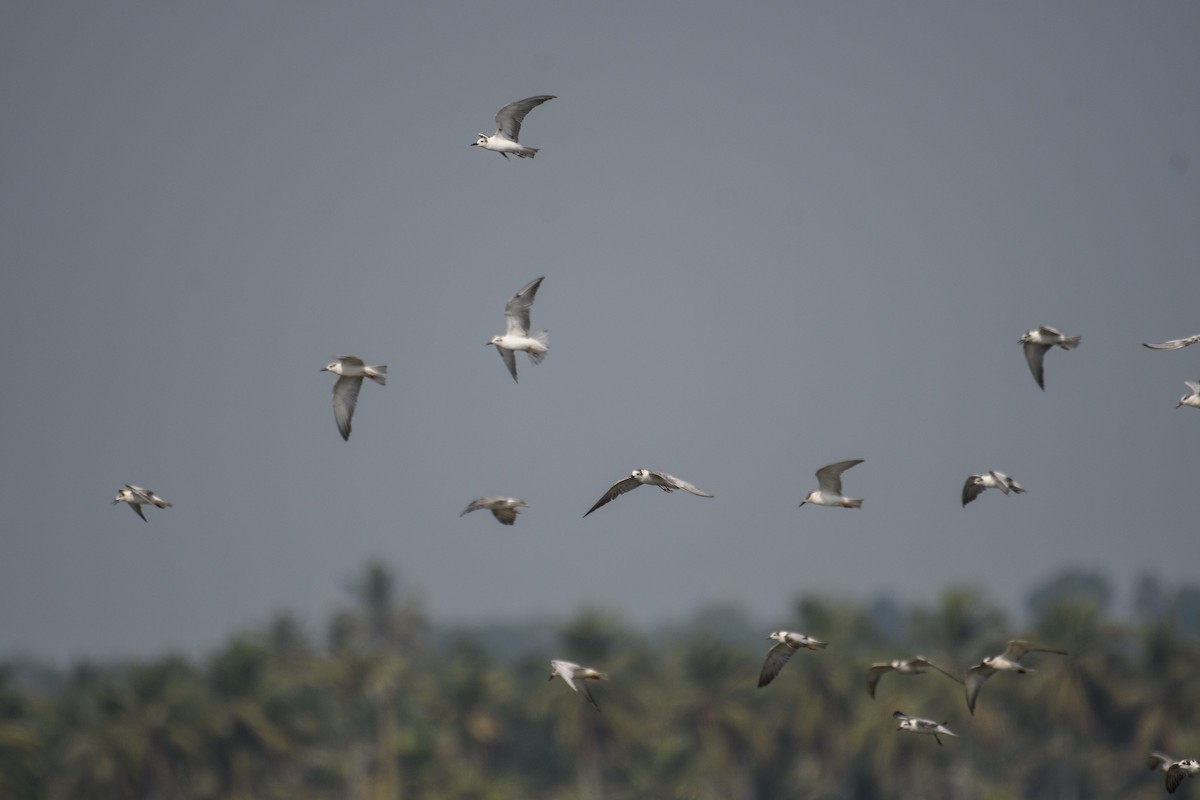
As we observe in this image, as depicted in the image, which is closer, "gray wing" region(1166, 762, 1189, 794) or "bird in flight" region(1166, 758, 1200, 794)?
"bird in flight" region(1166, 758, 1200, 794)

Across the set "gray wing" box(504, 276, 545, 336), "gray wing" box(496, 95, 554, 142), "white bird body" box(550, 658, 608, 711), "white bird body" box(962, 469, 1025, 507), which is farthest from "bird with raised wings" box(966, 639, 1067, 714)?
"gray wing" box(496, 95, 554, 142)

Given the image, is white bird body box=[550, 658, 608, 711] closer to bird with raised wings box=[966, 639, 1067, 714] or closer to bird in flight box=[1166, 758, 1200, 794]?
bird with raised wings box=[966, 639, 1067, 714]

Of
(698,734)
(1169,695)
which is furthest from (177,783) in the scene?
(1169,695)

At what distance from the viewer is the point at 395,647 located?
13950 centimetres

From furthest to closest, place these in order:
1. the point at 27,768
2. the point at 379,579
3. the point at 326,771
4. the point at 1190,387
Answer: the point at 379,579
the point at 326,771
the point at 27,768
the point at 1190,387

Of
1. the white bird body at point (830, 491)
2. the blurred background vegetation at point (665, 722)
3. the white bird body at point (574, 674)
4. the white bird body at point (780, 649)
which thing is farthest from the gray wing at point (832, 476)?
the blurred background vegetation at point (665, 722)

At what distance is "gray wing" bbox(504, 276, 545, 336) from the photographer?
30.8m

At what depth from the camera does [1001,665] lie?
26938 millimetres

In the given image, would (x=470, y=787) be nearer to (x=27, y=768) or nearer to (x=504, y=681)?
(x=504, y=681)

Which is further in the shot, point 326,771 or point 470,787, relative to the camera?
point 326,771

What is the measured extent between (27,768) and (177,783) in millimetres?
7851

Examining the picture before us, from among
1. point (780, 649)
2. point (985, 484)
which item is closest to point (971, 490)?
point (985, 484)

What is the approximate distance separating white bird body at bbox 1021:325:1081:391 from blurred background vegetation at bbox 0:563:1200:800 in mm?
54703

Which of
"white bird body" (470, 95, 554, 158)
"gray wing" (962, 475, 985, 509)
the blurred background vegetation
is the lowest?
the blurred background vegetation
